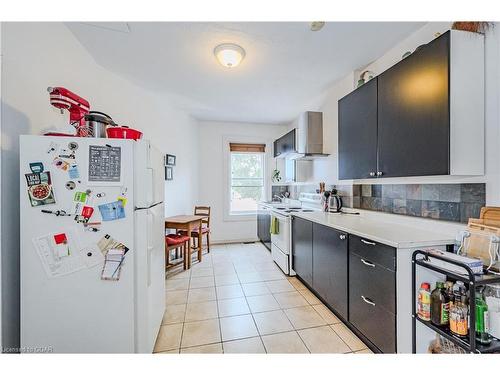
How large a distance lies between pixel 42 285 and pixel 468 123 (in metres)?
2.74

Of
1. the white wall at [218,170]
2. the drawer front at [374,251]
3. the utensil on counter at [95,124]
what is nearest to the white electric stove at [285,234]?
the drawer front at [374,251]

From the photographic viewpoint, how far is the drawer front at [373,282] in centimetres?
143

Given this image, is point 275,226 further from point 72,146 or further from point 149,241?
point 72,146

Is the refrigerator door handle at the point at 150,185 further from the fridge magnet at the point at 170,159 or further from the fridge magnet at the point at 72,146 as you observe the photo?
the fridge magnet at the point at 170,159

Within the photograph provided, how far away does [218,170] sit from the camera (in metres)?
4.86

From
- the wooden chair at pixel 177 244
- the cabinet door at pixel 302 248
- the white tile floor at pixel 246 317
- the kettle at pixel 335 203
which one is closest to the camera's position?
the white tile floor at pixel 246 317

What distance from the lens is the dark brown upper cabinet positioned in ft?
4.42

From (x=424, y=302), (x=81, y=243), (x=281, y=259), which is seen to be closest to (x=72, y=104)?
(x=81, y=243)

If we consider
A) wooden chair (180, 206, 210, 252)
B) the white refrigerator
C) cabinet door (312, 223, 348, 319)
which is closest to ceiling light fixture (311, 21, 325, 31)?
the white refrigerator

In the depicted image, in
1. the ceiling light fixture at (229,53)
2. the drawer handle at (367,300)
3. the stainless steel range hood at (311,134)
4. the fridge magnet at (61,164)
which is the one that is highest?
the ceiling light fixture at (229,53)

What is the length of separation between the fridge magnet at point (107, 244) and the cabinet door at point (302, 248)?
1896 mm

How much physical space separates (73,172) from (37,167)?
0.19m

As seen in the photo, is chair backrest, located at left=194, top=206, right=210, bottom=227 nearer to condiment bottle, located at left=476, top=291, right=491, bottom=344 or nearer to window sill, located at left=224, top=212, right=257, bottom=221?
window sill, located at left=224, top=212, right=257, bottom=221
